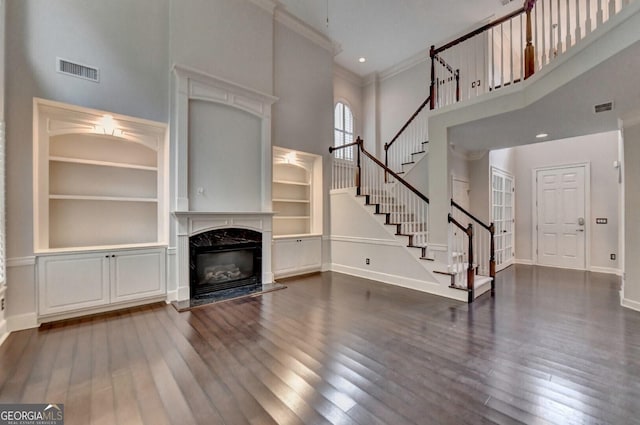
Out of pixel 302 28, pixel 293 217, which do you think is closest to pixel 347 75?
pixel 302 28

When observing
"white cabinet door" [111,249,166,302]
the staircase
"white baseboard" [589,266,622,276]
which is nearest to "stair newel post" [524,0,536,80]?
the staircase

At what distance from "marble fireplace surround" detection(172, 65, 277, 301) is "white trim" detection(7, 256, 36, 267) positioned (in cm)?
150

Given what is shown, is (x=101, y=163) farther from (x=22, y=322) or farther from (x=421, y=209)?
(x=421, y=209)

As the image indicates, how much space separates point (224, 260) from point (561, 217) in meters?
7.63

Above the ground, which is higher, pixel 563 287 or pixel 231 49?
pixel 231 49

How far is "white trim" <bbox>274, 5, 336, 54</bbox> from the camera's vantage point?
537 cm

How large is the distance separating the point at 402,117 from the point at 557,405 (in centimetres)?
671

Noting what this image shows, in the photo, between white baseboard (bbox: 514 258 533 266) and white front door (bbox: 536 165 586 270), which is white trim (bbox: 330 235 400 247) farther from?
white front door (bbox: 536 165 586 270)

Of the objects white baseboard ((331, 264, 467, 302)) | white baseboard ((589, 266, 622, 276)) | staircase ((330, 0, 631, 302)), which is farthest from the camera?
white baseboard ((589, 266, 622, 276))

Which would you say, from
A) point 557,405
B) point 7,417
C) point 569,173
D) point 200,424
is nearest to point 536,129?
point 569,173

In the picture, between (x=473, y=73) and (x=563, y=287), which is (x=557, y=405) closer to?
(x=563, y=287)

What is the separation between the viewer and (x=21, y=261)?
10.1 feet

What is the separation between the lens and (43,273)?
10.5 ft

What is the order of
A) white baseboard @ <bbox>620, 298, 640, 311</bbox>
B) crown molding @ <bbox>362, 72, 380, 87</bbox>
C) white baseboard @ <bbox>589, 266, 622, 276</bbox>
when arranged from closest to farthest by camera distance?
white baseboard @ <bbox>620, 298, 640, 311</bbox>
white baseboard @ <bbox>589, 266, 622, 276</bbox>
crown molding @ <bbox>362, 72, 380, 87</bbox>
